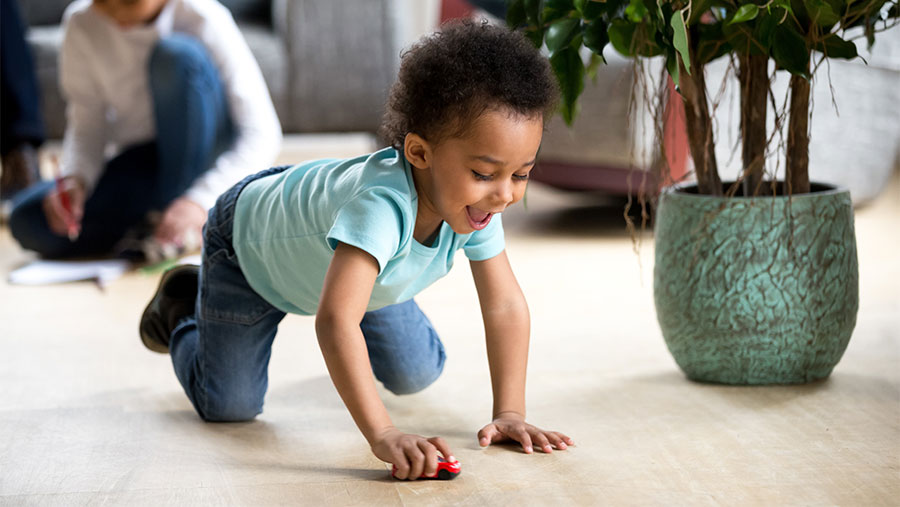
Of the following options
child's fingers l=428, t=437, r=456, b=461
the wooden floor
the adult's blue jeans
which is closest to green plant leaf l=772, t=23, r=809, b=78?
the wooden floor

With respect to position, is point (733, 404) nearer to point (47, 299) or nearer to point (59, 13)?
point (47, 299)

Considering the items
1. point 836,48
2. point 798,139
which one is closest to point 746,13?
point 836,48

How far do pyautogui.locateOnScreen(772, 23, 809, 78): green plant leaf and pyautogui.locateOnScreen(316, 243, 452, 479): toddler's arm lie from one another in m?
0.45

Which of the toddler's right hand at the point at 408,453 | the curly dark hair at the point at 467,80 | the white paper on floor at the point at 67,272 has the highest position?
the curly dark hair at the point at 467,80

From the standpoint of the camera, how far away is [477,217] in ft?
2.99

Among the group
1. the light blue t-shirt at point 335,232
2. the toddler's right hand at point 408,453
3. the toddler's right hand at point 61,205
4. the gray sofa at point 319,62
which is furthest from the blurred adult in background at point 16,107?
the toddler's right hand at point 408,453

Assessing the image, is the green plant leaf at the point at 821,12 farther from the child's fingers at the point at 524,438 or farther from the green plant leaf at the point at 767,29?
the child's fingers at the point at 524,438

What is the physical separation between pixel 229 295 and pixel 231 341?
53mm

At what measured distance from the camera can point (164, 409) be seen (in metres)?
1.15

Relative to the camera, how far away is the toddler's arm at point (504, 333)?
100cm

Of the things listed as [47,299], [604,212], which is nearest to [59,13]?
[47,299]

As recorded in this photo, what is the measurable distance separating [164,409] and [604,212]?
1581 mm

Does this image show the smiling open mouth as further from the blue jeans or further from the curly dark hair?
the blue jeans

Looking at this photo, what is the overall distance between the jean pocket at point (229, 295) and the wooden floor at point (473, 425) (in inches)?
4.8
